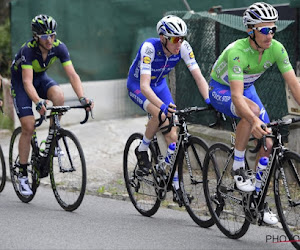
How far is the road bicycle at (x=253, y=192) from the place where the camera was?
20.9 feet

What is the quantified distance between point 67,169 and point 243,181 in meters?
2.48

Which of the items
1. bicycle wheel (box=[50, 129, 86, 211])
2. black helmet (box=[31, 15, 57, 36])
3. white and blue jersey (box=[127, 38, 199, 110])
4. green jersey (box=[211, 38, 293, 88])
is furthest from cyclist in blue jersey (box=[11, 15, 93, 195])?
green jersey (box=[211, 38, 293, 88])

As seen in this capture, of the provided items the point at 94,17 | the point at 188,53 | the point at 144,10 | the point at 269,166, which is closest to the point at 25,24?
the point at 94,17

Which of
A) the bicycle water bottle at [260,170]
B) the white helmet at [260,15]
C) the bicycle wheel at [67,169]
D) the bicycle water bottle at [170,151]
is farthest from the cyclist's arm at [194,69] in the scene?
the bicycle wheel at [67,169]

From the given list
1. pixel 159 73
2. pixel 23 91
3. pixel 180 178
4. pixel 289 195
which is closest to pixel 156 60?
pixel 159 73

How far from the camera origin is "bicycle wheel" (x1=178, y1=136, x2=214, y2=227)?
25.0 ft

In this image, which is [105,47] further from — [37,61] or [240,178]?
[240,178]

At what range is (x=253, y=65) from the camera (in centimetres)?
704

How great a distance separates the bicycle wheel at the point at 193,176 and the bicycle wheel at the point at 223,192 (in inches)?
6.5

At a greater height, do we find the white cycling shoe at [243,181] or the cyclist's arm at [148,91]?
the cyclist's arm at [148,91]

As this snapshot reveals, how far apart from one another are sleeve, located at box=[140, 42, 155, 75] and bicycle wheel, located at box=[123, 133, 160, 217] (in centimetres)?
92

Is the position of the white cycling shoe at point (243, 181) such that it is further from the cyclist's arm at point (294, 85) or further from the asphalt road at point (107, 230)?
the cyclist's arm at point (294, 85)

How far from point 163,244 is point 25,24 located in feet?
25.2

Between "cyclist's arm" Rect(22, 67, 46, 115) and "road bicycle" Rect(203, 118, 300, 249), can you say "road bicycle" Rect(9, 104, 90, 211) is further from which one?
"road bicycle" Rect(203, 118, 300, 249)
